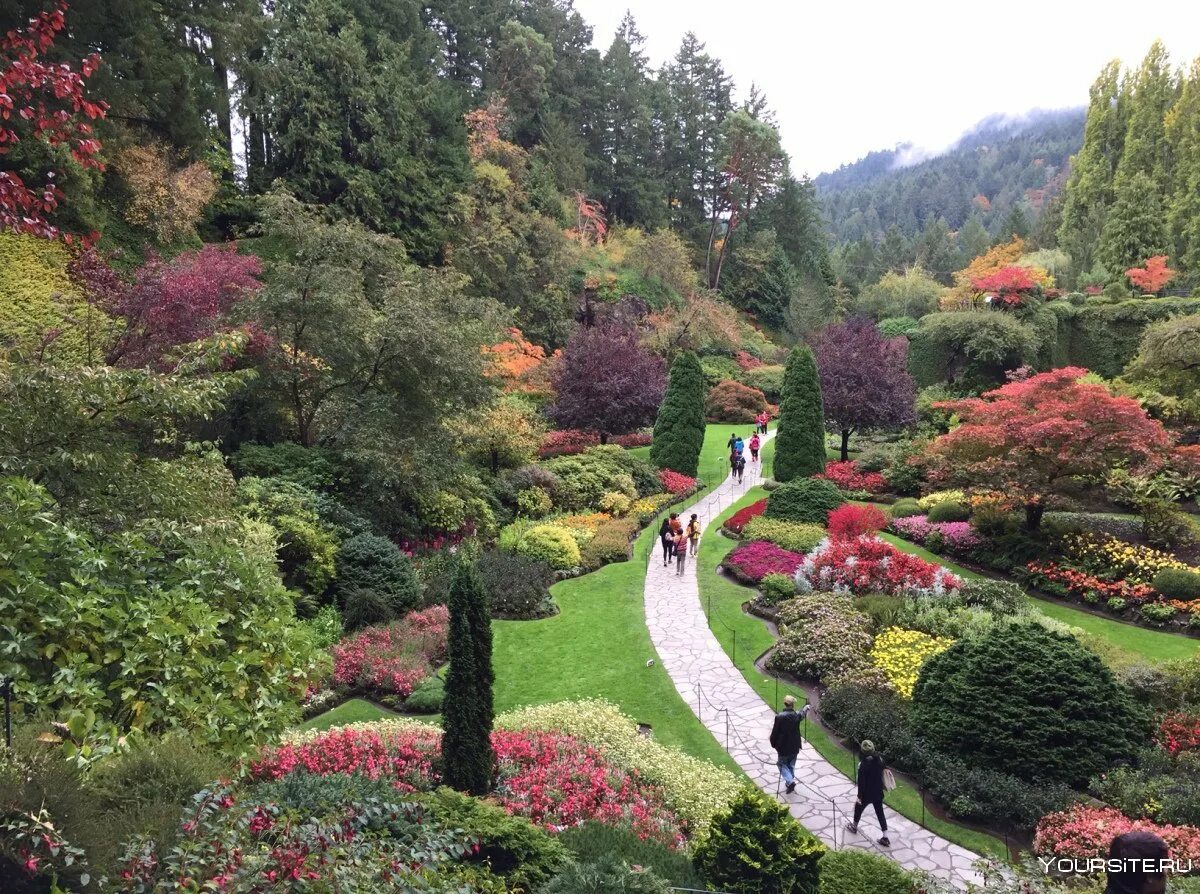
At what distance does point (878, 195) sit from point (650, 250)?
12677 cm

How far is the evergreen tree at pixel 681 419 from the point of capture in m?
25.6

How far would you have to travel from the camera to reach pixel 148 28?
2156 cm

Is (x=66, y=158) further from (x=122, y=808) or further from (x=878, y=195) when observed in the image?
(x=878, y=195)

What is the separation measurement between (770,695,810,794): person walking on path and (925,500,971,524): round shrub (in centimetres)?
1322

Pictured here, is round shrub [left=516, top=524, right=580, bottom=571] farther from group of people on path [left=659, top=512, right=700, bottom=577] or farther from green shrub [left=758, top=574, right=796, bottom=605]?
green shrub [left=758, top=574, right=796, bottom=605]

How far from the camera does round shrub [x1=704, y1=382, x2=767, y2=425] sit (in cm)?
3744

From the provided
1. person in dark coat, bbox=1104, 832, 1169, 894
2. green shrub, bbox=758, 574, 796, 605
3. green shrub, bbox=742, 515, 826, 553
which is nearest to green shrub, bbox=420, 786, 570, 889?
person in dark coat, bbox=1104, 832, 1169, 894

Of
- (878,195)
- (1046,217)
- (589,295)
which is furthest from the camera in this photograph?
(878,195)

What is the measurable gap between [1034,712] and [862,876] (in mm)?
3712

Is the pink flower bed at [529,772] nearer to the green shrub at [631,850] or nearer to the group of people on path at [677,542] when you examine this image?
the green shrub at [631,850]

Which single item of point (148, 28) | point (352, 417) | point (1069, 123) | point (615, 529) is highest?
point (1069, 123)

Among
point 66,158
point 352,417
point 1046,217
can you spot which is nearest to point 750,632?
point 352,417

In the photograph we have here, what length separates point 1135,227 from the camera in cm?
4059

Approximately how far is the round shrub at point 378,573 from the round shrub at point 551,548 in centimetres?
347
